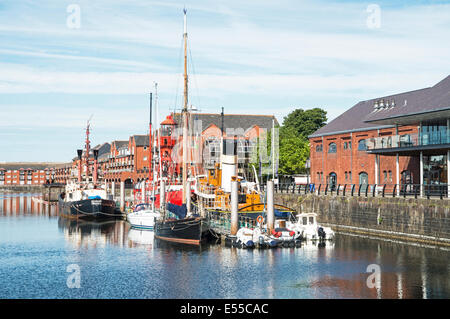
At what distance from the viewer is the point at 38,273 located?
Result: 32094 mm

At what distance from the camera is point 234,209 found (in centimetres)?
4119

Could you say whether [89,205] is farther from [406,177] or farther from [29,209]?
[406,177]

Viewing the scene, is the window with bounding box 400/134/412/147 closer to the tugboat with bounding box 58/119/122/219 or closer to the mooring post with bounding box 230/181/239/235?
the mooring post with bounding box 230/181/239/235

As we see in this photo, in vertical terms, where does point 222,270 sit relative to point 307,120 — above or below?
below

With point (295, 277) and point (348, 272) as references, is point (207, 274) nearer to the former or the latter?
point (295, 277)

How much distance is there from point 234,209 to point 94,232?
21.2 metres

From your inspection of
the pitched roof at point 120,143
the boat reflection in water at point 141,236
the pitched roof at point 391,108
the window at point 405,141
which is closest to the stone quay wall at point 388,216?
the window at point 405,141

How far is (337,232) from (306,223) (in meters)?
5.77

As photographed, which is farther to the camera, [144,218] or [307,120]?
[307,120]

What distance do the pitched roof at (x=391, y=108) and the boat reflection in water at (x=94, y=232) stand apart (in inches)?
1049

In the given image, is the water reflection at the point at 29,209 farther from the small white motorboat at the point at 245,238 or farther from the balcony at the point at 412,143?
the balcony at the point at 412,143

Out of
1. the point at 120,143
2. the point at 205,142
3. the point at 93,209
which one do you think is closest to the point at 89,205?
the point at 93,209

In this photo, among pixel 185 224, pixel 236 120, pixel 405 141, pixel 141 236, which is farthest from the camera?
pixel 236 120
